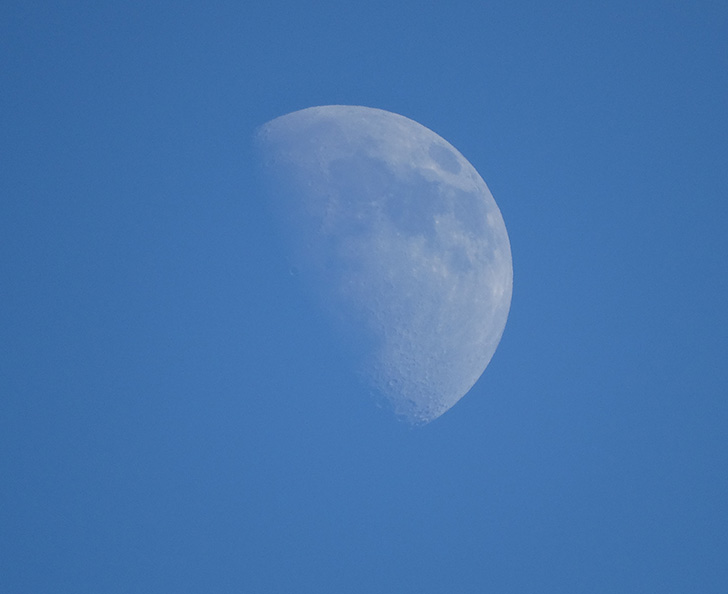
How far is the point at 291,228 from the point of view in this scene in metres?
3.46

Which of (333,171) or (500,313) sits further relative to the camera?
(500,313)

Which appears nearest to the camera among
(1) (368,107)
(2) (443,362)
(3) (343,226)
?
(3) (343,226)

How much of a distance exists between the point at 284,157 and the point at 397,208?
66 cm

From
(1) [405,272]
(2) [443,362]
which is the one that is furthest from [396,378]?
(1) [405,272]

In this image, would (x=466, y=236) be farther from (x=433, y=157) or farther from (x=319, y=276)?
(x=319, y=276)

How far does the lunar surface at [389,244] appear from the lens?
341 cm

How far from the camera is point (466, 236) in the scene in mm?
3699

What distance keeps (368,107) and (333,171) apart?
29.6 inches

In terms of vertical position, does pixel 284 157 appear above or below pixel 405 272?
above

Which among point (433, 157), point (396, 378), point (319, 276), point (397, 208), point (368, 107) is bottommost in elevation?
point (396, 378)

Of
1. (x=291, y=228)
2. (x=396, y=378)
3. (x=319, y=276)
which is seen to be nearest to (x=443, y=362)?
(x=396, y=378)

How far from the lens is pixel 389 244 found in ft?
11.2

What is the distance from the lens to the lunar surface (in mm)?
3406

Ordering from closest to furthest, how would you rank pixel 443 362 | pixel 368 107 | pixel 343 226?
pixel 343 226
pixel 443 362
pixel 368 107
